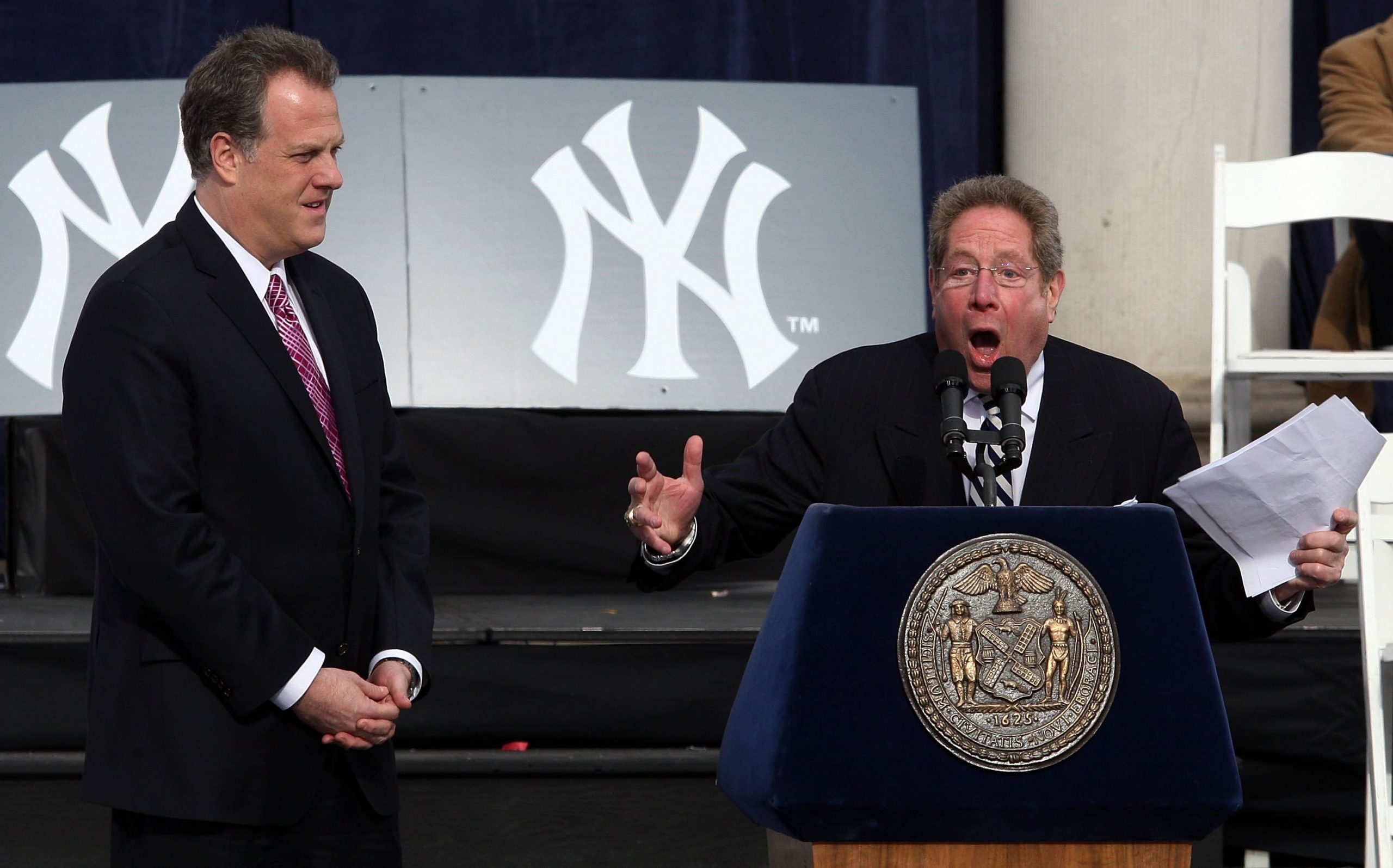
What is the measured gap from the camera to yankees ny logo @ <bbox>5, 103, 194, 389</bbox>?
3.95 metres

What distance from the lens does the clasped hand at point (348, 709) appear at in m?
1.85

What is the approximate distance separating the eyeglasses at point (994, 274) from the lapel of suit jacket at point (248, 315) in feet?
2.95

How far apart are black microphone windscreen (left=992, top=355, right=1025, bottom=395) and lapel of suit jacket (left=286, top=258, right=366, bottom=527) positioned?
81 cm

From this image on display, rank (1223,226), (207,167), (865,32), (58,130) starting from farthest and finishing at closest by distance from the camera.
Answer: (865,32), (58,130), (1223,226), (207,167)

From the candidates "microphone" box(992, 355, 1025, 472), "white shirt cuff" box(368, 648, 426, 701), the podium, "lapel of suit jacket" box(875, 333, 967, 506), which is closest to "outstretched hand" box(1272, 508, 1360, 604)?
the podium

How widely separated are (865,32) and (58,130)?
2.80 m

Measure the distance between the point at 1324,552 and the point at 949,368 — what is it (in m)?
0.49

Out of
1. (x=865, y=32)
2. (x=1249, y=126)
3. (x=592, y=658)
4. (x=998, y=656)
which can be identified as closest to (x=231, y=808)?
(x=998, y=656)

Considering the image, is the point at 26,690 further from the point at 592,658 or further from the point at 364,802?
the point at 364,802

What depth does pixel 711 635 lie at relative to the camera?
10.4 feet

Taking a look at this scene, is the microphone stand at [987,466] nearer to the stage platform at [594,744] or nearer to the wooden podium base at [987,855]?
the wooden podium base at [987,855]

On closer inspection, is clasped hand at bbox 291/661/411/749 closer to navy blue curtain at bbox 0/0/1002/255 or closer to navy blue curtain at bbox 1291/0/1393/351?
navy blue curtain at bbox 0/0/1002/255

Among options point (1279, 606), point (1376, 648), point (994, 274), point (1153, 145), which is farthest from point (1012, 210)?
point (1153, 145)

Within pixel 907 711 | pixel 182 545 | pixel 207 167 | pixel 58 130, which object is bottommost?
pixel 907 711
